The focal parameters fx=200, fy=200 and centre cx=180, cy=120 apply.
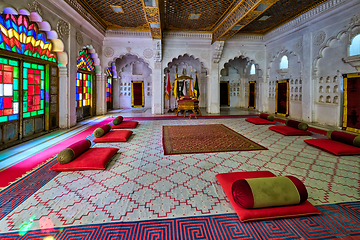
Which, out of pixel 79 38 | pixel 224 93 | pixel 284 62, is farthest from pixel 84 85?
pixel 224 93

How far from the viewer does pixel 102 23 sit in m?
8.17

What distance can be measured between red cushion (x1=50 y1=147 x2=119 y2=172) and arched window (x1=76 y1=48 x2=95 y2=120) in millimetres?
5117

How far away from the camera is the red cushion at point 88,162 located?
9.34ft

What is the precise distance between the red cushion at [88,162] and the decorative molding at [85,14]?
15.5 feet

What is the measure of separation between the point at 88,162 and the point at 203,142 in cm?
239

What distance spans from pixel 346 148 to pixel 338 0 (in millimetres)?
4830

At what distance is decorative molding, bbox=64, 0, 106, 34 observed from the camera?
5831mm

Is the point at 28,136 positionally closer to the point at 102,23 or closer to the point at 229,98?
the point at 102,23

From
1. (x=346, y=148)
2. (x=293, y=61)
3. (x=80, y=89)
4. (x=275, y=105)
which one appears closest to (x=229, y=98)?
(x=275, y=105)

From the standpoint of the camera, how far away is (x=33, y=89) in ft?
16.1

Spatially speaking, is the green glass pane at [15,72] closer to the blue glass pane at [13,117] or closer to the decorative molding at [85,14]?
the blue glass pane at [13,117]

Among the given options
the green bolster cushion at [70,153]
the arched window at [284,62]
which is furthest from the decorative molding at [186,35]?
the green bolster cushion at [70,153]

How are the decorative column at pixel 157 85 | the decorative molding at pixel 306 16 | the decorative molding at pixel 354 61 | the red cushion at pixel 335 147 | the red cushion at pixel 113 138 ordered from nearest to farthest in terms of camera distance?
the red cushion at pixel 335 147, the red cushion at pixel 113 138, the decorative molding at pixel 354 61, the decorative molding at pixel 306 16, the decorative column at pixel 157 85

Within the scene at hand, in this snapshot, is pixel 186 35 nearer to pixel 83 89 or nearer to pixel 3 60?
pixel 83 89
